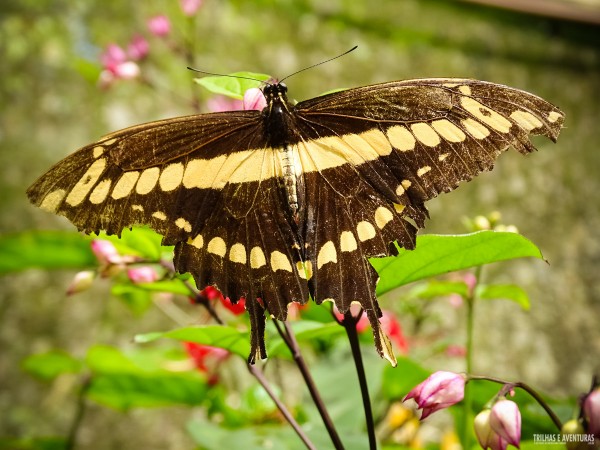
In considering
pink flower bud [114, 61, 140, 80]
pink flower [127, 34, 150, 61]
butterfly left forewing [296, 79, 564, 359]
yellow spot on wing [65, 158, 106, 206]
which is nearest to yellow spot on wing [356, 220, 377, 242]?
butterfly left forewing [296, 79, 564, 359]

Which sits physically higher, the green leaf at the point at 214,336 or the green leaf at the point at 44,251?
the green leaf at the point at 44,251

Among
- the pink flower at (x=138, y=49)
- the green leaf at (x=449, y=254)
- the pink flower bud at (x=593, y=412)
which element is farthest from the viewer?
the pink flower at (x=138, y=49)

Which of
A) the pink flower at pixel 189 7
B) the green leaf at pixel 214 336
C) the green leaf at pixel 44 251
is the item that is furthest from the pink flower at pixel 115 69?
the green leaf at pixel 214 336

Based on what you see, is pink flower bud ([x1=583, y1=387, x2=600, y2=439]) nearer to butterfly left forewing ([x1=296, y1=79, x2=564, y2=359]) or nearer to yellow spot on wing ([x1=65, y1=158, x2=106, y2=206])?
butterfly left forewing ([x1=296, y1=79, x2=564, y2=359])

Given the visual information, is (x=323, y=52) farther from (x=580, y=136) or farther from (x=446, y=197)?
(x=580, y=136)

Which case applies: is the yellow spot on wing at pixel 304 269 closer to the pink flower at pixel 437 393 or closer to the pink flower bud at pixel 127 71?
the pink flower at pixel 437 393

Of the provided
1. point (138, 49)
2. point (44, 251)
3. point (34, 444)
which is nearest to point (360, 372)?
point (44, 251)
